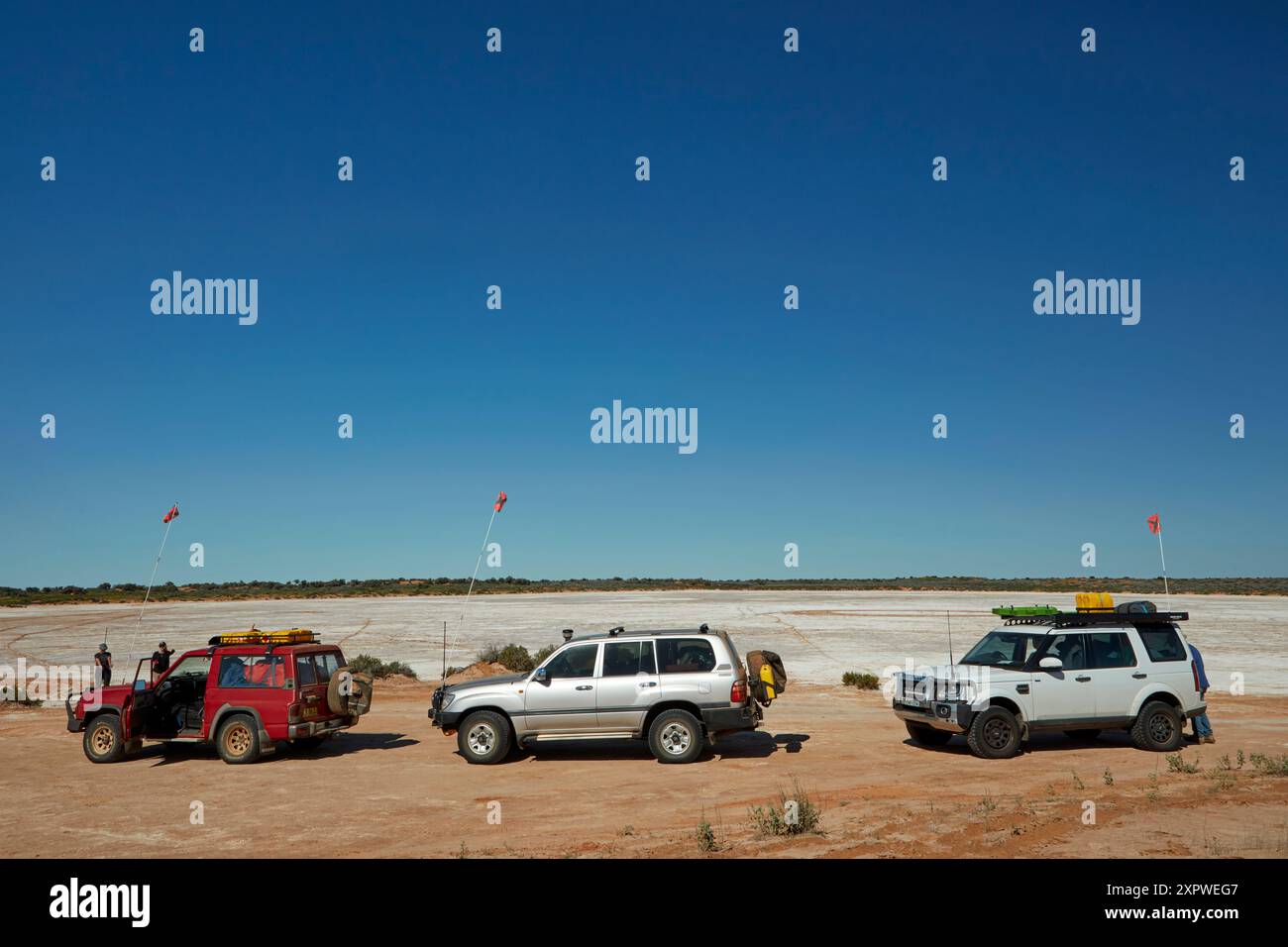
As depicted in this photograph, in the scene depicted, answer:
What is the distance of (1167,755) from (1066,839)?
6561 mm

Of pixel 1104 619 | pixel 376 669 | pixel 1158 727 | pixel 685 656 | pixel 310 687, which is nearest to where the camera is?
pixel 685 656

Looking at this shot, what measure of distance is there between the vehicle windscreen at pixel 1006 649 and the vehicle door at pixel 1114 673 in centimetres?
91

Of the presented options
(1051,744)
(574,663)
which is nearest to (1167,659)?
(1051,744)

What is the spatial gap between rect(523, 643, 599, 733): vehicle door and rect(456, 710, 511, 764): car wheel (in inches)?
17.9

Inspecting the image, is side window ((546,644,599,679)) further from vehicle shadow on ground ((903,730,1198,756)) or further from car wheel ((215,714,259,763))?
vehicle shadow on ground ((903,730,1198,756))

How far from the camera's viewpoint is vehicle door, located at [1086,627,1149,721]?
14.3m

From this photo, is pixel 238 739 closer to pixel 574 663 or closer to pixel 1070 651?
pixel 574 663

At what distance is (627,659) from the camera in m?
14.3

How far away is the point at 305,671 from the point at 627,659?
17.6 ft

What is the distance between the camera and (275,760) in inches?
597
